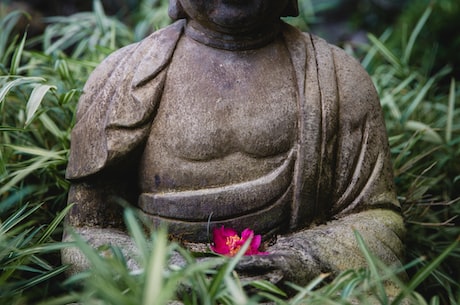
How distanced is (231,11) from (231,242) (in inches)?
28.3

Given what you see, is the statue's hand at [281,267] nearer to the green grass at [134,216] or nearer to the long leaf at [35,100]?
the green grass at [134,216]

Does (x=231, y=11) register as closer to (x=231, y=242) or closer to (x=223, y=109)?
(x=223, y=109)

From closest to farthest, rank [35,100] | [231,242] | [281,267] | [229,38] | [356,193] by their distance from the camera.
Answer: [281,267] → [231,242] → [229,38] → [356,193] → [35,100]

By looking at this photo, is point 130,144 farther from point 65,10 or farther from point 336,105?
point 65,10

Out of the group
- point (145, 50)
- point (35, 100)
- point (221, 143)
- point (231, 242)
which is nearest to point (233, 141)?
point (221, 143)

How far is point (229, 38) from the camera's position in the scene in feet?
8.34

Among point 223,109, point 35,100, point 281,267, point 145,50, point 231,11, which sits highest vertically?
point 231,11

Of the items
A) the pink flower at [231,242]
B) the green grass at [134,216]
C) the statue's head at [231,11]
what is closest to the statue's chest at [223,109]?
the statue's head at [231,11]

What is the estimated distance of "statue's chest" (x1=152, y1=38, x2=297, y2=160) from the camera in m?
2.49

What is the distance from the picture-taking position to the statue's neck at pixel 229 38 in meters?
2.54

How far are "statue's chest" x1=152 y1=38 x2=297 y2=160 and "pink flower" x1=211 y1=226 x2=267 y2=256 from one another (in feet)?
0.82

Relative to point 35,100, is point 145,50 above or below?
above

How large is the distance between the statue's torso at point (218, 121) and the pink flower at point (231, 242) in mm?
167

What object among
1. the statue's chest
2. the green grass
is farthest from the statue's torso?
the green grass
